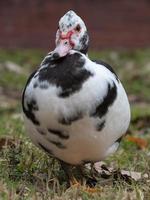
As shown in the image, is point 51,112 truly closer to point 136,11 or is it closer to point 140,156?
point 140,156

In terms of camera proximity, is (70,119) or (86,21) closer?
(70,119)

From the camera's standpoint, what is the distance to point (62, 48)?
4.03 metres

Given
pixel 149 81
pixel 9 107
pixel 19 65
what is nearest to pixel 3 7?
pixel 19 65

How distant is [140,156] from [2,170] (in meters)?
1.10

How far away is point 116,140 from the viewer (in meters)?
4.18

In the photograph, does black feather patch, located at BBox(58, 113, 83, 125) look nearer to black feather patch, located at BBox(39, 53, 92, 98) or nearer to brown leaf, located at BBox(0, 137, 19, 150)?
black feather patch, located at BBox(39, 53, 92, 98)

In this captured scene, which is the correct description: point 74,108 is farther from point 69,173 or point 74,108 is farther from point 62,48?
point 69,173

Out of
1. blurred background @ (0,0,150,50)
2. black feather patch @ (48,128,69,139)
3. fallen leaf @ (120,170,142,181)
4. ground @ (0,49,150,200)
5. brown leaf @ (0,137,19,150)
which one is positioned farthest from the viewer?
blurred background @ (0,0,150,50)

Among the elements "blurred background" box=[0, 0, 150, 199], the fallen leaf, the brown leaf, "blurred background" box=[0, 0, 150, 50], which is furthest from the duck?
"blurred background" box=[0, 0, 150, 50]

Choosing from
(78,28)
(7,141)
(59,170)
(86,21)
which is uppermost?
(86,21)

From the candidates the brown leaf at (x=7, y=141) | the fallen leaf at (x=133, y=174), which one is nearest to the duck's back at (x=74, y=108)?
the fallen leaf at (x=133, y=174)

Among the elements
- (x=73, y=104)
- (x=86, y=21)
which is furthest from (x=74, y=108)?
(x=86, y=21)

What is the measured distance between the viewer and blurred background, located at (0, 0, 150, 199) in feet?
30.0

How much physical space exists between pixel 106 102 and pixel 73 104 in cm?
17
